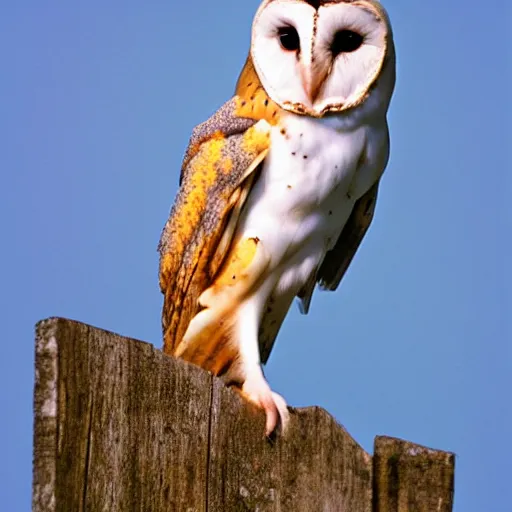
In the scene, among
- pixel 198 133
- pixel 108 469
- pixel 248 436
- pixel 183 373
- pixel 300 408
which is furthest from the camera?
pixel 198 133

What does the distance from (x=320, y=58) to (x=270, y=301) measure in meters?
0.68

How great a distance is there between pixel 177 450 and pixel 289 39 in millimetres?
1607

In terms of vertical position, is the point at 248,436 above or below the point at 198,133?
below

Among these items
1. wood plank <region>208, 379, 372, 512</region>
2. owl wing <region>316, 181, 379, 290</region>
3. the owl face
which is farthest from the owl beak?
wood plank <region>208, 379, 372, 512</region>

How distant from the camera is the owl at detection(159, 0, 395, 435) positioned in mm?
Result: 3109

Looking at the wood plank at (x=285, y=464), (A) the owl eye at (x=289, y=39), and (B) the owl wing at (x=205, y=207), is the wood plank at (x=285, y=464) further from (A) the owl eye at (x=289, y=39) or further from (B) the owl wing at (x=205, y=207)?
(A) the owl eye at (x=289, y=39)

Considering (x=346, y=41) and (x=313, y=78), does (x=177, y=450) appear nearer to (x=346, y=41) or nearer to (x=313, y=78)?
(x=313, y=78)

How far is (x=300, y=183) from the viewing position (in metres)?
3.11

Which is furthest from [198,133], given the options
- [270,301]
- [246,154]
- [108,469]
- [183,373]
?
[108,469]

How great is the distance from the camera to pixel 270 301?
10.7 ft

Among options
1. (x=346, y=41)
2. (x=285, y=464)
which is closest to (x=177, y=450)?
(x=285, y=464)

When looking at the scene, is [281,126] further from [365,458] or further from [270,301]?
[365,458]

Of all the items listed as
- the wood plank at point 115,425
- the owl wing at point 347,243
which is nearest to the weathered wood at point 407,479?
the wood plank at point 115,425

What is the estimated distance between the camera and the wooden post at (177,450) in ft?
5.42
